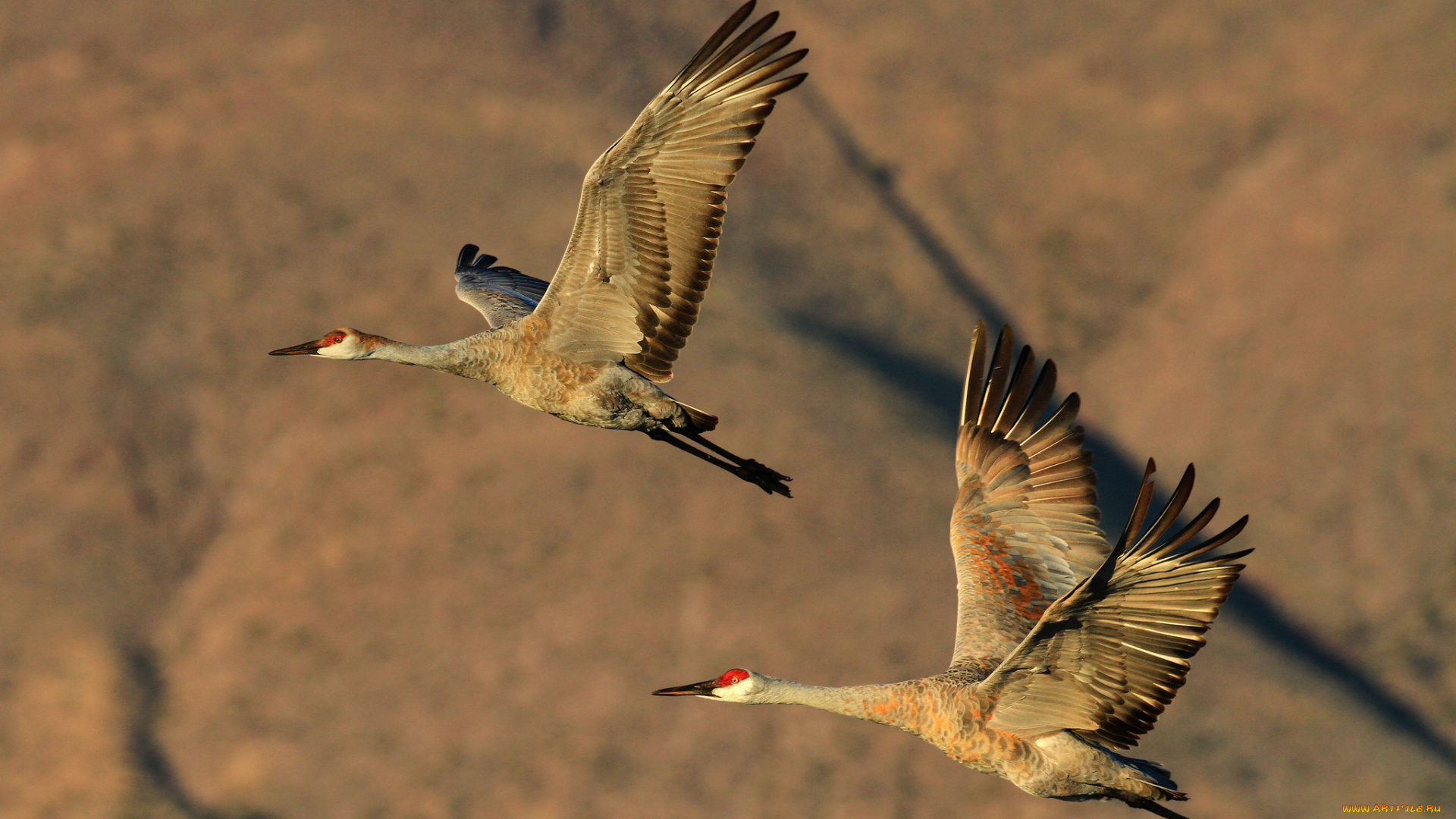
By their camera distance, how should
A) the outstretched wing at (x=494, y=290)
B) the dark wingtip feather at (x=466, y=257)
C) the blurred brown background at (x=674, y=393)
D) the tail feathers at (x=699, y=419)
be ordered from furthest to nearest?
the blurred brown background at (x=674, y=393)
the dark wingtip feather at (x=466, y=257)
the outstretched wing at (x=494, y=290)
the tail feathers at (x=699, y=419)

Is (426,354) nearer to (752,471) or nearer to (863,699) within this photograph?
(752,471)

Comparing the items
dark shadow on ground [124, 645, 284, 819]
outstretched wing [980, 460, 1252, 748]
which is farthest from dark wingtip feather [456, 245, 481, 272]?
dark shadow on ground [124, 645, 284, 819]

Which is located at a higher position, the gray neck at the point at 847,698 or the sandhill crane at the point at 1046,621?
the sandhill crane at the point at 1046,621

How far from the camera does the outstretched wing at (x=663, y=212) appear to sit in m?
14.6

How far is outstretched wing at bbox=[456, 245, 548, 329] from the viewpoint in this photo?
19281 millimetres

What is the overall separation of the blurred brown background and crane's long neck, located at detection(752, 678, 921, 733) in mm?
19274

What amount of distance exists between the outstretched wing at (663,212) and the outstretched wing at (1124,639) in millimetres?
5062

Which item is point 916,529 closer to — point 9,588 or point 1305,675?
point 1305,675

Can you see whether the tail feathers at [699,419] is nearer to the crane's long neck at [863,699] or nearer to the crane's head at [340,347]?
the crane's long neck at [863,699]

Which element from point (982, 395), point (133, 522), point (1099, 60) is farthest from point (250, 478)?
point (1099, 60)

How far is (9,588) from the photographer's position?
38219 millimetres

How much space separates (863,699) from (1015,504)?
323 centimetres

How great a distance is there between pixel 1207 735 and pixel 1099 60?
2694 centimetres

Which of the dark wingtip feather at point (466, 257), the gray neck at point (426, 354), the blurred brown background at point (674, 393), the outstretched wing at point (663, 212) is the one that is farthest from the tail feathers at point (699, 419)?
the blurred brown background at point (674, 393)
